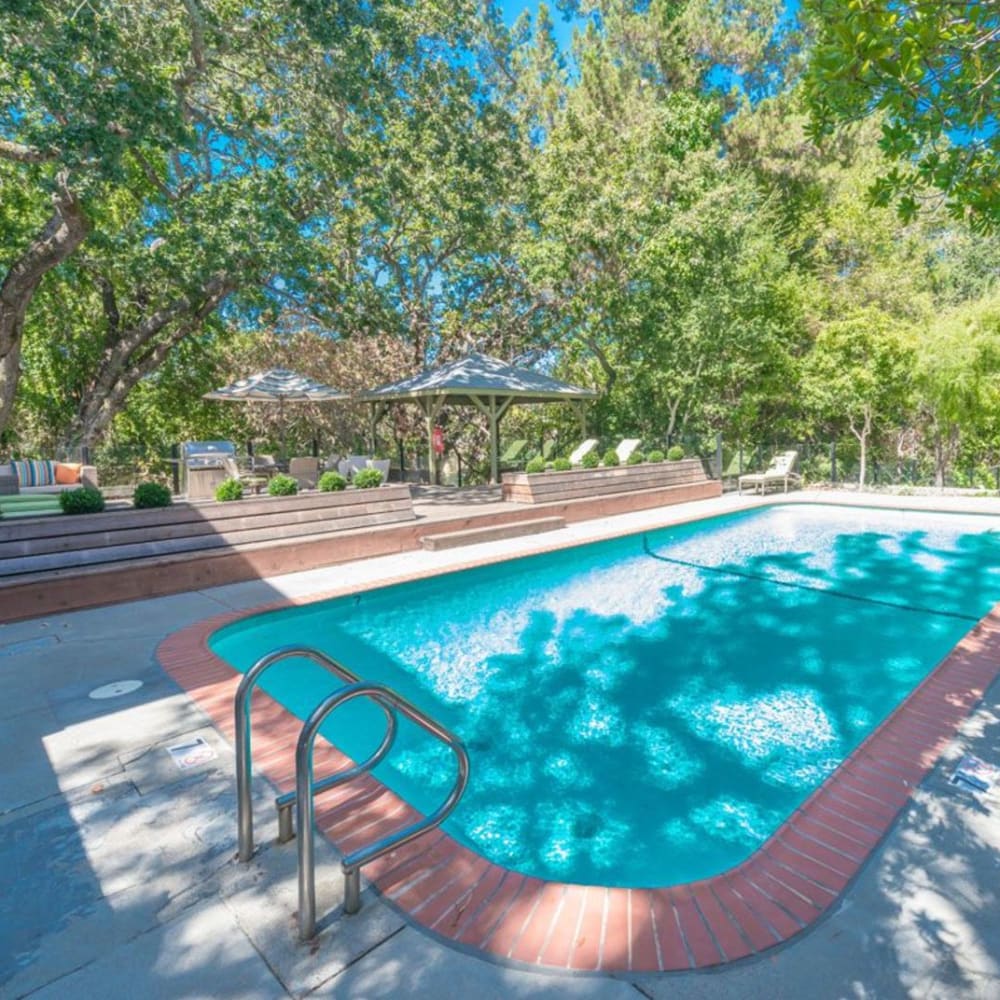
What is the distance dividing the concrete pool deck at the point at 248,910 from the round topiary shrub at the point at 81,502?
12.5 feet

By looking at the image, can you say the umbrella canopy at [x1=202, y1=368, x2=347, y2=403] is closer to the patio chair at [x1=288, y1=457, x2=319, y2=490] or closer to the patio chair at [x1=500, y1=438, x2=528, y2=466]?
the patio chair at [x1=288, y1=457, x2=319, y2=490]

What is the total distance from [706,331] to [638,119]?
7.23 metres

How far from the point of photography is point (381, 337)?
695 inches

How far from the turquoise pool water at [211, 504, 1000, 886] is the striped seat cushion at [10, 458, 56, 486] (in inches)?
→ 268

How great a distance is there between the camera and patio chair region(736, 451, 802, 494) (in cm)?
1571

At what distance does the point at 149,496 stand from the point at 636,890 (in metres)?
7.17

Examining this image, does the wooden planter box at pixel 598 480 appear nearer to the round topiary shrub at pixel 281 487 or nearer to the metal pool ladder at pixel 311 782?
the round topiary shrub at pixel 281 487

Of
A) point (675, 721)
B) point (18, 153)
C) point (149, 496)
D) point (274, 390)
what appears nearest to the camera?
point (675, 721)

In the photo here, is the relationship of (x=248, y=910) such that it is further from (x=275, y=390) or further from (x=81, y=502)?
(x=275, y=390)

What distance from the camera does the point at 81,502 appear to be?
264 inches

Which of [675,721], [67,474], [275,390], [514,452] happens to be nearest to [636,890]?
[675,721]

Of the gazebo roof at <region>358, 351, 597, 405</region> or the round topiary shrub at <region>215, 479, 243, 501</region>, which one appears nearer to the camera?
the round topiary shrub at <region>215, 479, 243, 501</region>

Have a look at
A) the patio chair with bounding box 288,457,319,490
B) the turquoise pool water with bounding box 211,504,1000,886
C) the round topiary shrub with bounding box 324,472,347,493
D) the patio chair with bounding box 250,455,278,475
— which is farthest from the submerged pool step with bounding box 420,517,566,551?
the patio chair with bounding box 250,455,278,475

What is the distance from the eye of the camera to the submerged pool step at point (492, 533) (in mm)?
9477
